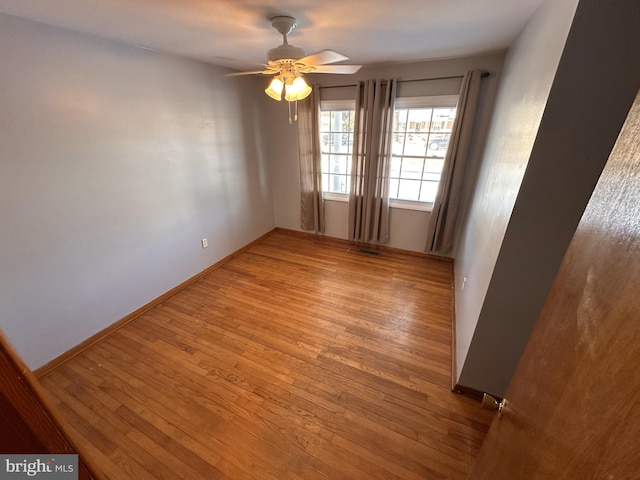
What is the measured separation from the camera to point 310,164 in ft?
11.9

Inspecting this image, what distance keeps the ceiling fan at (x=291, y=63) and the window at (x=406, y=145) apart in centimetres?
155

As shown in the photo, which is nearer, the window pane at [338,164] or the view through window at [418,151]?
the view through window at [418,151]

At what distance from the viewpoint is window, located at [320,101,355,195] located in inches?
132

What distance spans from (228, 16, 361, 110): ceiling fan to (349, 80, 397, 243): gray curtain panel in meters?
1.32

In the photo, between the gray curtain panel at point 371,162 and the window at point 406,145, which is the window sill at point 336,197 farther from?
the gray curtain panel at point 371,162

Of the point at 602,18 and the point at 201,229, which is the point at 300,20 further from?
the point at 201,229

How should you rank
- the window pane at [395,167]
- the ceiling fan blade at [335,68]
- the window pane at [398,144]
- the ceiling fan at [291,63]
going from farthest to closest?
the window pane at [395,167] → the window pane at [398,144] → the ceiling fan blade at [335,68] → the ceiling fan at [291,63]

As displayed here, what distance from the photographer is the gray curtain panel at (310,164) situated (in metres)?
3.32

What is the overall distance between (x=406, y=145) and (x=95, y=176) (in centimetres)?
312

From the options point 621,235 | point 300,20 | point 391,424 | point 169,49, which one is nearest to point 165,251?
point 169,49

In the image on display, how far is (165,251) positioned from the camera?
2.63 m

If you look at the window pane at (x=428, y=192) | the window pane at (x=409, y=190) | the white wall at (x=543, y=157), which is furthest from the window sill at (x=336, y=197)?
the white wall at (x=543, y=157)

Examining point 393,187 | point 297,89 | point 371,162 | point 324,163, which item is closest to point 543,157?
point 297,89

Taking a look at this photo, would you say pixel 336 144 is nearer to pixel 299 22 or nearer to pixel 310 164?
pixel 310 164
